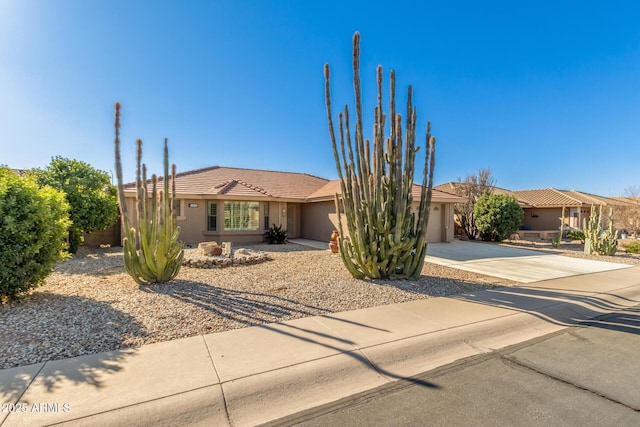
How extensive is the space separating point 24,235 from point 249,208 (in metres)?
11.9

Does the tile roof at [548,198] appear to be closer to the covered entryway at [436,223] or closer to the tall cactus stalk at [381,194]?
the covered entryway at [436,223]

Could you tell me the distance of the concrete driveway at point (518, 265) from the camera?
29.1 feet

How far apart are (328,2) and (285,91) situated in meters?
4.80

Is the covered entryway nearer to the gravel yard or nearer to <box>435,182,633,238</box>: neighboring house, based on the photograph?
<box>435,182,633,238</box>: neighboring house

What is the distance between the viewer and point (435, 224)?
17.6 meters

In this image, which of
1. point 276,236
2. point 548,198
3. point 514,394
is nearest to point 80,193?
point 276,236

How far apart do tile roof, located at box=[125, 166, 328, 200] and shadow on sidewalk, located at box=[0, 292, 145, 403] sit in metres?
11.1

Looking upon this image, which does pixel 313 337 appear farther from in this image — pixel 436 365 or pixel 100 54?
pixel 100 54

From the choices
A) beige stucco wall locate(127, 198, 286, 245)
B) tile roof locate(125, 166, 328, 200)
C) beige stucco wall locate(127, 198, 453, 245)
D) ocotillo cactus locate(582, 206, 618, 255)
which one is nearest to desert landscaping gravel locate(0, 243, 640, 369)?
beige stucco wall locate(127, 198, 286, 245)

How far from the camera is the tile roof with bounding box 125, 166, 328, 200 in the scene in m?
16.3

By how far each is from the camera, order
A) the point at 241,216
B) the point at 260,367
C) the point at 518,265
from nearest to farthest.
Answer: the point at 260,367 < the point at 518,265 < the point at 241,216

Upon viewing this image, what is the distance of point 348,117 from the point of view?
7410 millimetres

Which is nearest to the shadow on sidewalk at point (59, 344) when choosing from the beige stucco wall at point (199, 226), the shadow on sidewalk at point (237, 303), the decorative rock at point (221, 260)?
the shadow on sidewalk at point (237, 303)

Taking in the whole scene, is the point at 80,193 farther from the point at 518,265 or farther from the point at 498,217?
the point at 498,217
